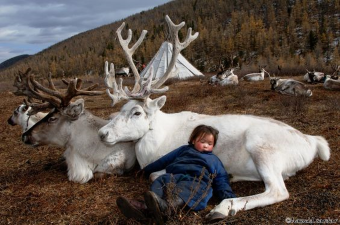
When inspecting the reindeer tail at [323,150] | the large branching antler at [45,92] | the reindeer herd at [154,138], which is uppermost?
the large branching antler at [45,92]

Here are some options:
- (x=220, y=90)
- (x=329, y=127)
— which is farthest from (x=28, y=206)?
(x=220, y=90)

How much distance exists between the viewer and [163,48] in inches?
861

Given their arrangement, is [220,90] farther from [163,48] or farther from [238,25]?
[238,25]

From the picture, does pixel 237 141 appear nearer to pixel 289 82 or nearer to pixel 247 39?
pixel 289 82

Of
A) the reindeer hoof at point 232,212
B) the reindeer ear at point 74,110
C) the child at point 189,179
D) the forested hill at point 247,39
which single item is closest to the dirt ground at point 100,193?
the reindeer hoof at point 232,212

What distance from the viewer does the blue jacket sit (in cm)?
305

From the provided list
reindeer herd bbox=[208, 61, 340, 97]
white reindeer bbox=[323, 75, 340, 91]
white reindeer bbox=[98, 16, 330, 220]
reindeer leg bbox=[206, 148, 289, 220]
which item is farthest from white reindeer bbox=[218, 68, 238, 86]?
reindeer leg bbox=[206, 148, 289, 220]

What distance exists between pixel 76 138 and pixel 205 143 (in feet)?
6.21

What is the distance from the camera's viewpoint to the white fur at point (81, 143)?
14.0 ft

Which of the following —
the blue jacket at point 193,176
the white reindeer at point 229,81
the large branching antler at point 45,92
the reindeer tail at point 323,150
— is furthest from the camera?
the white reindeer at point 229,81

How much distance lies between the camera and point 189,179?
3.24 meters

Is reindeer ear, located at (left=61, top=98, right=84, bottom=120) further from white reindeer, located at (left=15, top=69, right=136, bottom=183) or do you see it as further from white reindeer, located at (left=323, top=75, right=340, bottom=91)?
white reindeer, located at (left=323, top=75, right=340, bottom=91)

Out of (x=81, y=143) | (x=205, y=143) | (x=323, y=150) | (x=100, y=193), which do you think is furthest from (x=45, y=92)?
(x=323, y=150)

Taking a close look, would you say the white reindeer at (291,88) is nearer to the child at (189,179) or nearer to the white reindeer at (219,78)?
the white reindeer at (219,78)
